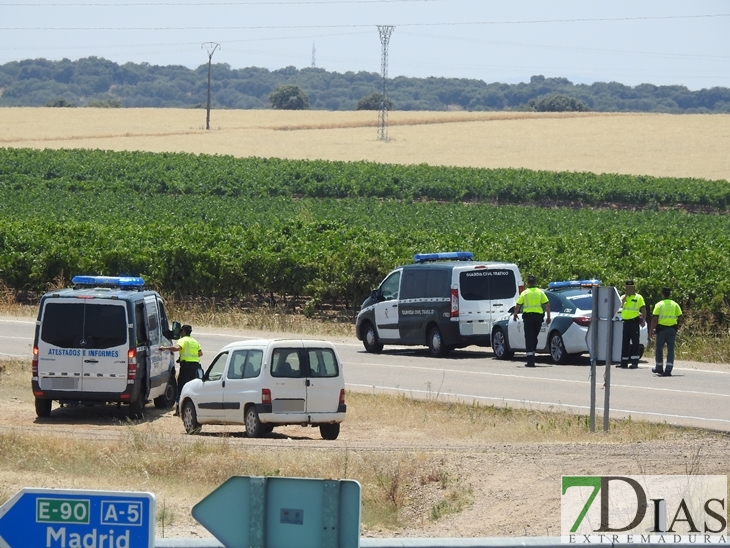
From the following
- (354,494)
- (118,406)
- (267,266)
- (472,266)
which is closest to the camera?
(354,494)

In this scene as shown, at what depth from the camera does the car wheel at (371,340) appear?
87.2 feet

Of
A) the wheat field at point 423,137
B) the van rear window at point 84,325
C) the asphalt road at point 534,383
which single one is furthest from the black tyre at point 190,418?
the wheat field at point 423,137

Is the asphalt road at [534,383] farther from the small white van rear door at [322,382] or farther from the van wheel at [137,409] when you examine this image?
the van wheel at [137,409]

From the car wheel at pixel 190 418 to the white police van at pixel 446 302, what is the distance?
919 centimetres

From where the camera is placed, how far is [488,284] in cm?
2520

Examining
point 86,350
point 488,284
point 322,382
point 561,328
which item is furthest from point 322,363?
point 488,284

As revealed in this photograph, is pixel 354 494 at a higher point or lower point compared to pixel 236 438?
higher

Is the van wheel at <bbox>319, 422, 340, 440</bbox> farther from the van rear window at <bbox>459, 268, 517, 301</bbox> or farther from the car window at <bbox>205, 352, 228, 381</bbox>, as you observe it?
the van rear window at <bbox>459, 268, 517, 301</bbox>

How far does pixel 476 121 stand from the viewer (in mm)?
117312

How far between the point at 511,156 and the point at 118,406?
72.3 metres

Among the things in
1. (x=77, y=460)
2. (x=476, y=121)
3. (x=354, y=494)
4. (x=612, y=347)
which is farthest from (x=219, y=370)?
(x=476, y=121)

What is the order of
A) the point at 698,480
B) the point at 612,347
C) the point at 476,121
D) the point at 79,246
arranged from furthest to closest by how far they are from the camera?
the point at 476,121, the point at 79,246, the point at 612,347, the point at 698,480

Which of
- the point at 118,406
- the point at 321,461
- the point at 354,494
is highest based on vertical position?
the point at 354,494

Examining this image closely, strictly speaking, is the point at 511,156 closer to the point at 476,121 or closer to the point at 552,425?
the point at 476,121
